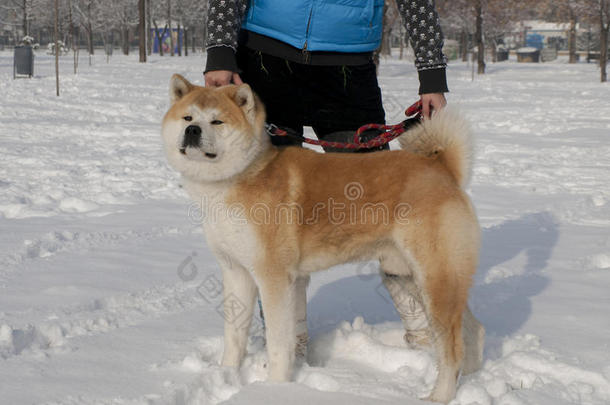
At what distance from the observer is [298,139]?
2.77 meters

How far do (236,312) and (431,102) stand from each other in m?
1.28

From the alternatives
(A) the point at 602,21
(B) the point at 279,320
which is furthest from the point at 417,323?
(A) the point at 602,21

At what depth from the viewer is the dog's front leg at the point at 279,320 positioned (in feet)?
7.84

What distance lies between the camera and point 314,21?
265cm

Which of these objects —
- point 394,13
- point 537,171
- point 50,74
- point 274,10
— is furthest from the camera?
point 394,13

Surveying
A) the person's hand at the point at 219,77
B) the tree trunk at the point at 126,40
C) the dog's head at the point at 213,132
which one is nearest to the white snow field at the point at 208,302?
the dog's head at the point at 213,132

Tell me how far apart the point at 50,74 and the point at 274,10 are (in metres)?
19.1

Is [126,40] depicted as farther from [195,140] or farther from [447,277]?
[447,277]

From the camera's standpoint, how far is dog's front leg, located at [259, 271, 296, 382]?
239 centimetres

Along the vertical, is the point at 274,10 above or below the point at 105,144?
above

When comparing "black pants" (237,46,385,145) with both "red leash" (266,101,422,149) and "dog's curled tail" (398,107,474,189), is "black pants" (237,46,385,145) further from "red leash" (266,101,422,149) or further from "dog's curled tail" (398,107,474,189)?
"dog's curled tail" (398,107,474,189)

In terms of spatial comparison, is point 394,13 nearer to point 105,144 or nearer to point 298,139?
point 105,144

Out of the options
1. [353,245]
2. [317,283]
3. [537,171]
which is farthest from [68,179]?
[537,171]

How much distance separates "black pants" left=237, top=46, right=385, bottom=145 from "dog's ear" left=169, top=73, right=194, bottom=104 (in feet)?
1.31
